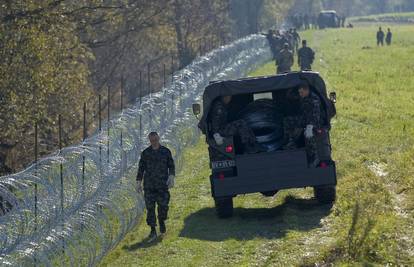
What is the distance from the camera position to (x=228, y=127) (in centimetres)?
1662

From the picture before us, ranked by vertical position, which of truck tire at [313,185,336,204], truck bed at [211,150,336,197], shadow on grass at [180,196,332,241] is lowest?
shadow on grass at [180,196,332,241]

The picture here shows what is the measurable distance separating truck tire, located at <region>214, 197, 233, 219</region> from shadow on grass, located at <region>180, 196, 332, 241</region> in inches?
3.7

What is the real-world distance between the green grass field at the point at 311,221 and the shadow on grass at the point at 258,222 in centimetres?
2

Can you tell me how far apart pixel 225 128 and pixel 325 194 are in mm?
2073

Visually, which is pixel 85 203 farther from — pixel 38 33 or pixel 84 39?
pixel 84 39

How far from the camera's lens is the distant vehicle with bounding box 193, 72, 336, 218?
16453 mm

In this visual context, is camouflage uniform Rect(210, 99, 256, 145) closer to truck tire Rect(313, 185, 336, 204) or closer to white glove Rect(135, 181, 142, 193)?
truck tire Rect(313, 185, 336, 204)

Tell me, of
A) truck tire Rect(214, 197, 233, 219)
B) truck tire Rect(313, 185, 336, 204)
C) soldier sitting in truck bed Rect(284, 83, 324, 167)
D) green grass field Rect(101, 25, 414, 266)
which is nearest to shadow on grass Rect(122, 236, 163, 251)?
green grass field Rect(101, 25, 414, 266)

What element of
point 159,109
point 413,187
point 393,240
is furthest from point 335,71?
point 393,240

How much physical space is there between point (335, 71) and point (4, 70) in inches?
774

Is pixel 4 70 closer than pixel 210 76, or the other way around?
pixel 4 70

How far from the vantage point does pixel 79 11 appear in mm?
37906

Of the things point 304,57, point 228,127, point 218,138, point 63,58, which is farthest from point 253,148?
point 304,57

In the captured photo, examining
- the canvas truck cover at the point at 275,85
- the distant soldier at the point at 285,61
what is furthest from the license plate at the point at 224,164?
the distant soldier at the point at 285,61
